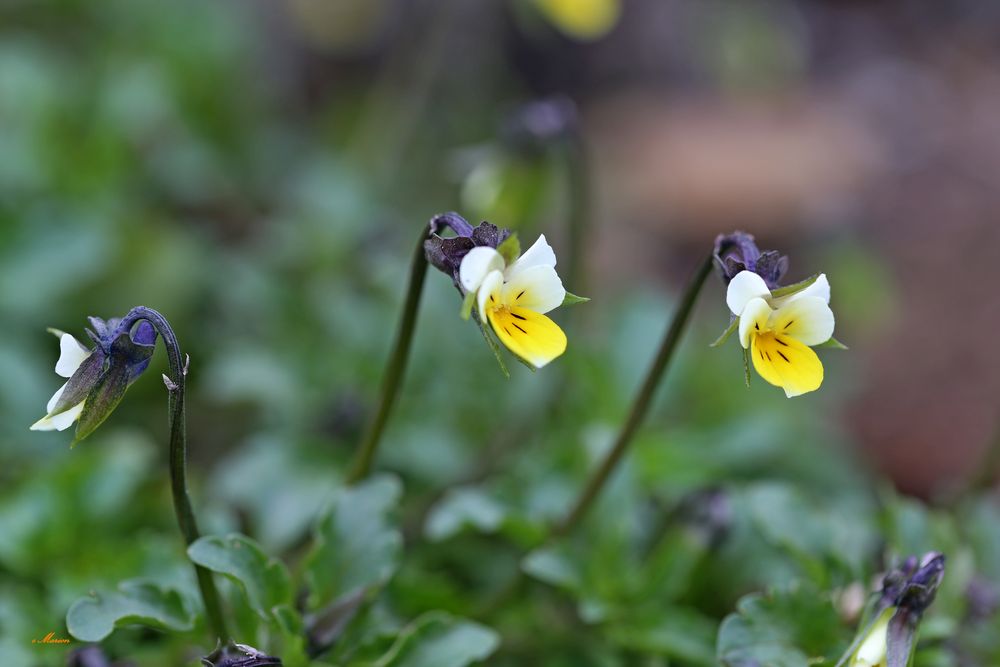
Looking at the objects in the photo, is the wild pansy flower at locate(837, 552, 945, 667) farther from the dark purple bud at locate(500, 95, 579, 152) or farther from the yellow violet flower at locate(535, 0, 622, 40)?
the yellow violet flower at locate(535, 0, 622, 40)

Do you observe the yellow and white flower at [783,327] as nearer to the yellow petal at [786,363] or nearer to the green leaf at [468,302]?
the yellow petal at [786,363]

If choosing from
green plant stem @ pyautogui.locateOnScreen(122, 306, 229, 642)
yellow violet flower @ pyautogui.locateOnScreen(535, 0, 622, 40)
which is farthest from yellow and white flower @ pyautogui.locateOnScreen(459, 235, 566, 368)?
yellow violet flower @ pyautogui.locateOnScreen(535, 0, 622, 40)

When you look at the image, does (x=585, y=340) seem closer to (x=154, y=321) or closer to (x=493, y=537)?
(x=493, y=537)

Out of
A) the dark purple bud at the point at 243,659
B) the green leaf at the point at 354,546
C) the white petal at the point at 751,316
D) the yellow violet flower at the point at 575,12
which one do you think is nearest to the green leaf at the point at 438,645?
the green leaf at the point at 354,546

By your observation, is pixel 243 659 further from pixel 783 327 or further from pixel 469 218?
pixel 469 218

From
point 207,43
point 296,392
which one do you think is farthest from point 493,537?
point 207,43

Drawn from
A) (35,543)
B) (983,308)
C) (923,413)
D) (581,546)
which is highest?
(983,308)

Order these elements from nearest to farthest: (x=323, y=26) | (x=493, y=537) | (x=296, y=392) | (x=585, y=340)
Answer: (x=493, y=537) → (x=296, y=392) → (x=585, y=340) → (x=323, y=26)
